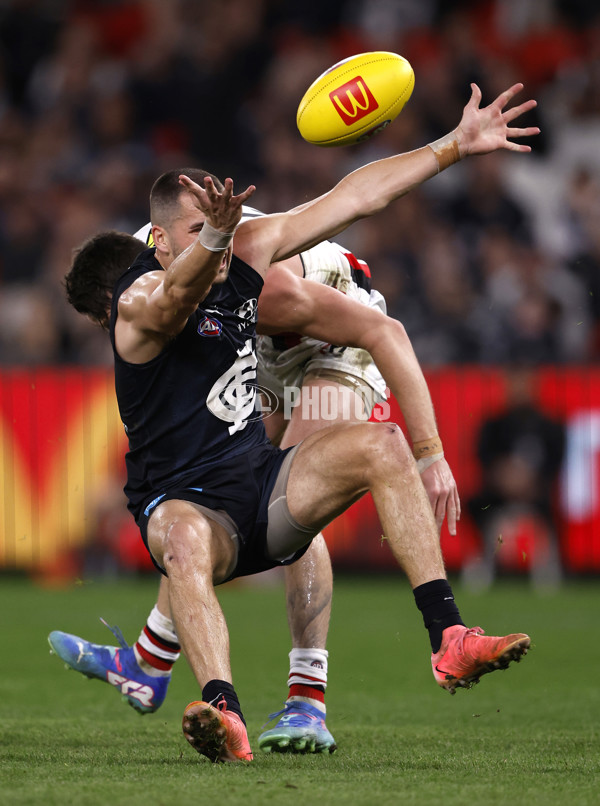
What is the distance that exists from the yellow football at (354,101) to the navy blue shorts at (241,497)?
1.30 meters

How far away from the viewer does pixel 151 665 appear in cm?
511

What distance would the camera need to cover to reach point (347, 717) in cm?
523

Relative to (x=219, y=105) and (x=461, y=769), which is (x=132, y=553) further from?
(x=461, y=769)

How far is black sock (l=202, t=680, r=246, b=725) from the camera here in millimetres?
3707

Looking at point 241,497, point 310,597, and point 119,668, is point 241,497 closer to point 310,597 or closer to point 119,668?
point 310,597

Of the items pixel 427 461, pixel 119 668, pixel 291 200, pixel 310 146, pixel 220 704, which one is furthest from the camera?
pixel 310 146

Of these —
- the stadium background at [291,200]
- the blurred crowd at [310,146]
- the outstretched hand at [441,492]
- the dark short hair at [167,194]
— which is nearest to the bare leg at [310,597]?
the outstretched hand at [441,492]

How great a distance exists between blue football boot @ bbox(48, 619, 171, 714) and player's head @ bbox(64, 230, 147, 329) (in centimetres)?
132

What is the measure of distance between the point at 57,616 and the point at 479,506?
3562mm

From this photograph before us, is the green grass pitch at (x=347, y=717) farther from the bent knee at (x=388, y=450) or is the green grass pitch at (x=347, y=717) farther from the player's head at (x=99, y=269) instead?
the player's head at (x=99, y=269)

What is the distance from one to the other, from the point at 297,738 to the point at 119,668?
105 cm

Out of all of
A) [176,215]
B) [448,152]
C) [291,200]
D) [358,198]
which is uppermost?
[291,200]

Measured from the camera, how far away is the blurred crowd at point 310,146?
1112cm

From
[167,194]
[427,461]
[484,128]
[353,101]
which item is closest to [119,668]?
[427,461]
